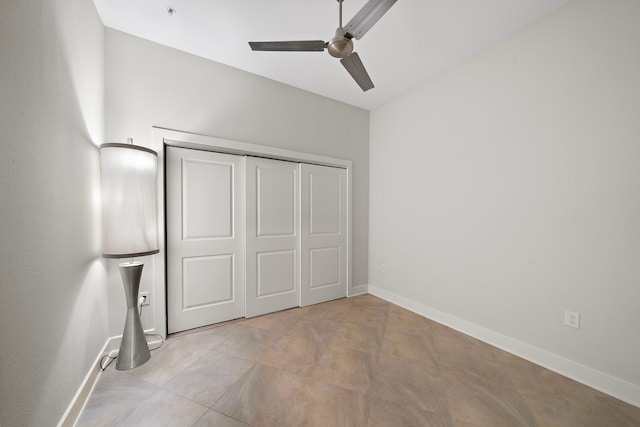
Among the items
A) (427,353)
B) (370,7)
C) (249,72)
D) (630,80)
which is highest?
(249,72)

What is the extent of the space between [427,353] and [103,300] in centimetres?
277

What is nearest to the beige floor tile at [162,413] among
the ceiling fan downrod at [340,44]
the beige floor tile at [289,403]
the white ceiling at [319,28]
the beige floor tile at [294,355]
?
the beige floor tile at [289,403]

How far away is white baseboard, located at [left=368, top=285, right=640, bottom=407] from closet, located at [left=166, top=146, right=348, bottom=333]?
4.50ft

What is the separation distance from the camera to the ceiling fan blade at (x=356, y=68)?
5.81ft

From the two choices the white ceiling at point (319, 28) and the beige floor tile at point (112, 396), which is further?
the white ceiling at point (319, 28)

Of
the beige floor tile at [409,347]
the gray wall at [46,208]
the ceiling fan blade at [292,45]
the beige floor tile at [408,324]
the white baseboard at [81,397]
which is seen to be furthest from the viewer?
the beige floor tile at [408,324]

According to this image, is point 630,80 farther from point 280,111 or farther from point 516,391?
point 280,111

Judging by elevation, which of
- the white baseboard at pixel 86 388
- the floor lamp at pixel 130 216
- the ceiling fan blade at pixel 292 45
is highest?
the ceiling fan blade at pixel 292 45

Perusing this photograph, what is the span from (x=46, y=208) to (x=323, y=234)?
2573 millimetres

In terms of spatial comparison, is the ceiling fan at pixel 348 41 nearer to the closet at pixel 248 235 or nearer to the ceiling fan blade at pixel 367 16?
the ceiling fan blade at pixel 367 16

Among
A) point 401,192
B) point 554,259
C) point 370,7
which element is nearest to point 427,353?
point 554,259

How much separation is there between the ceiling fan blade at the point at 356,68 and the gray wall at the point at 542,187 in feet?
3.95

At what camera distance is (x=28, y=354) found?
961mm

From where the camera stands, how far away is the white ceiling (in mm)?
1846
